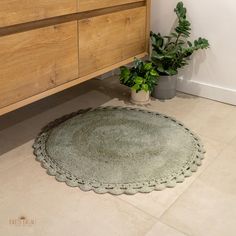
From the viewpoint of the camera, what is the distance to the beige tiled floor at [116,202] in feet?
3.68

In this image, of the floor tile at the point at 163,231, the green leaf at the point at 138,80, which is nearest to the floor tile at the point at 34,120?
the green leaf at the point at 138,80

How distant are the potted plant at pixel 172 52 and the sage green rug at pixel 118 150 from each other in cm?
→ 26

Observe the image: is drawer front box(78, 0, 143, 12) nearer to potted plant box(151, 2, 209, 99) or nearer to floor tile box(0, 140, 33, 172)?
potted plant box(151, 2, 209, 99)

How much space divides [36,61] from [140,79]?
0.72 m

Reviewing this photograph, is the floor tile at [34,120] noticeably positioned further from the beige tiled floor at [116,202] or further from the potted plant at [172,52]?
the potted plant at [172,52]

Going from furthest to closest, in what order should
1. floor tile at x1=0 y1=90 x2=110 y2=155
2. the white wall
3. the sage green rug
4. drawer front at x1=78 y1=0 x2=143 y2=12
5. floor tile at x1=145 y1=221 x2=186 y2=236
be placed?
1. the white wall
2. floor tile at x1=0 y1=90 x2=110 y2=155
3. drawer front at x1=78 y1=0 x2=143 y2=12
4. the sage green rug
5. floor tile at x1=145 y1=221 x2=186 y2=236

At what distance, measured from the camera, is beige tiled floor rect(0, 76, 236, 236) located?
1122mm

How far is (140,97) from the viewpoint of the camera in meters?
2.02

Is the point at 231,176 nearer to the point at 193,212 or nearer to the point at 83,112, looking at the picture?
the point at 193,212

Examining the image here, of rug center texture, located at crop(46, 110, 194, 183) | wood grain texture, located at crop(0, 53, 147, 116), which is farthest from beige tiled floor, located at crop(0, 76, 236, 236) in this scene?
wood grain texture, located at crop(0, 53, 147, 116)

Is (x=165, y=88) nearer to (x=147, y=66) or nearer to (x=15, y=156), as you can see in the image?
(x=147, y=66)

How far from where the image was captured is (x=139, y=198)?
4.15 ft

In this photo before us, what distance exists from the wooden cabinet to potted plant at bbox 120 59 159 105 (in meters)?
0.08

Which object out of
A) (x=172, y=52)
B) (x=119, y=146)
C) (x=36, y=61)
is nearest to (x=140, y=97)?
(x=172, y=52)
